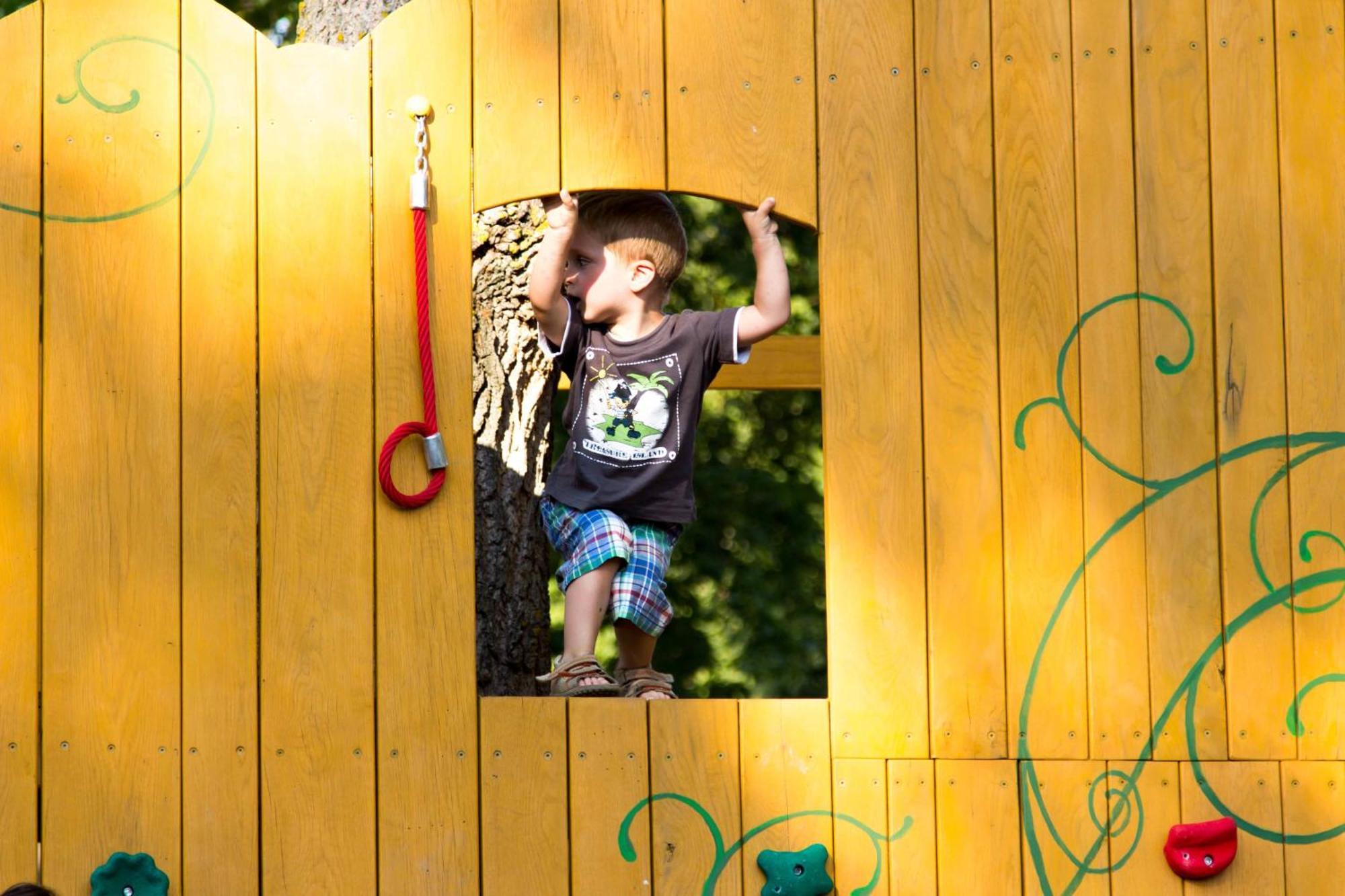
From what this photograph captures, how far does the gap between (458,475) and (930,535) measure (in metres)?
1.05

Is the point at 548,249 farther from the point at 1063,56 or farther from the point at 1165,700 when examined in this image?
the point at 1165,700

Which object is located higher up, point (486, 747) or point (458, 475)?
point (458, 475)

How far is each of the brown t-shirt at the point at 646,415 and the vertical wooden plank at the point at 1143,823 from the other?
3.90 feet

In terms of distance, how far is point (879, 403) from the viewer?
3.87 m

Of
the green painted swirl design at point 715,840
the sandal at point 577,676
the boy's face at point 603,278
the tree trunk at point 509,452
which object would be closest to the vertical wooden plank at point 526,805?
the green painted swirl design at point 715,840

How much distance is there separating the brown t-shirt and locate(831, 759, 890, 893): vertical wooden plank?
2.56 ft

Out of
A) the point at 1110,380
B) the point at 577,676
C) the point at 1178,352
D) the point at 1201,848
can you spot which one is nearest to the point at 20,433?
the point at 577,676

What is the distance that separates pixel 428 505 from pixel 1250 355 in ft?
6.10

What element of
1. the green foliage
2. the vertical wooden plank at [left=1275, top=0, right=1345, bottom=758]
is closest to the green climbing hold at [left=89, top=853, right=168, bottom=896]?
the vertical wooden plank at [left=1275, top=0, right=1345, bottom=758]

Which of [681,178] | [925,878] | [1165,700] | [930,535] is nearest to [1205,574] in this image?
[1165,700]

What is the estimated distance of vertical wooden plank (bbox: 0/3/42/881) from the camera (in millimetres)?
3762

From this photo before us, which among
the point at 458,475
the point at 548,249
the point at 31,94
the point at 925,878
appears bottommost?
the point at 925,878

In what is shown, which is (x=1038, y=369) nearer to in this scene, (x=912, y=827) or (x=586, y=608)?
(x=912, y=827)

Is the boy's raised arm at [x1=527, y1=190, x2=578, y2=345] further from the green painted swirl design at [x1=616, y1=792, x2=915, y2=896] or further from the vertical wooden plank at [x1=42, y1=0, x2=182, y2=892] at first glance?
the green painted swirl design at [x1=616, y1=792, x2=915, y2=896]
